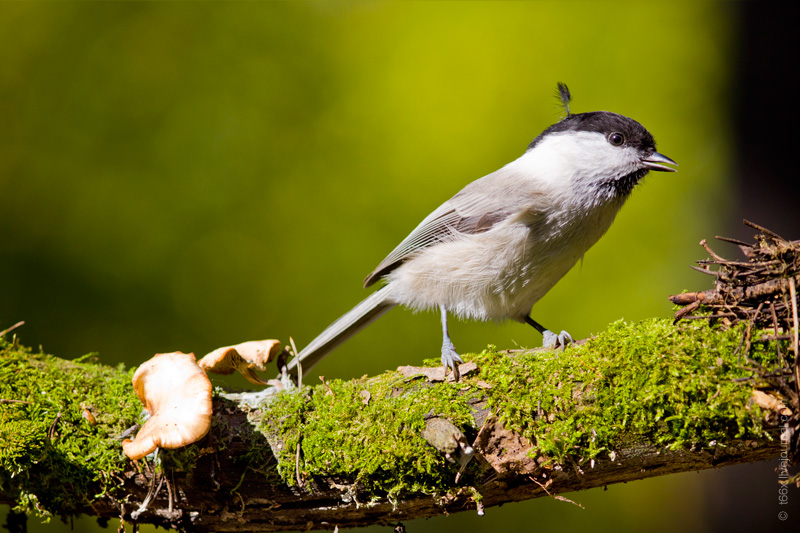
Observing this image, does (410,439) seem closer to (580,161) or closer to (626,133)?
(580,161)

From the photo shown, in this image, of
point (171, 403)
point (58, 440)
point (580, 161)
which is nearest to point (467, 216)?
point (580, 161)

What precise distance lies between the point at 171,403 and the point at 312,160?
352 centimetres

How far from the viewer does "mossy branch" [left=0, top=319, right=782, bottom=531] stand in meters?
1.75

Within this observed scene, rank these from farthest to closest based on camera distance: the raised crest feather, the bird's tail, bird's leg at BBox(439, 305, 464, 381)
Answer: the raised crest feather, the bird's tail, bird's leg at BBox(439, 305, 464, 381)

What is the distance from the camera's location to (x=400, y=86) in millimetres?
5125

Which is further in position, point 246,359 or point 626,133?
point 626,133

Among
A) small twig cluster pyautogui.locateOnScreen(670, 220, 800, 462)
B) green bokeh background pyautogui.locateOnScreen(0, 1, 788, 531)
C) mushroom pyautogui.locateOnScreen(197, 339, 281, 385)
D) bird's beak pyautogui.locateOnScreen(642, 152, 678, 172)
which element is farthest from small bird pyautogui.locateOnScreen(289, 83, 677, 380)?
green bokeh background pyautogui.locateOnScreen(0, 1, 788, 531)

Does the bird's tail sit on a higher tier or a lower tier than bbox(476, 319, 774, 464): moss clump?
higher

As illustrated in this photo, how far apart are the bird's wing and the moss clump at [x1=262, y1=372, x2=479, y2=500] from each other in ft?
3.55

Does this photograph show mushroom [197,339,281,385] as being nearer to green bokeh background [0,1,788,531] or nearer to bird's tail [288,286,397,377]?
bird's tail [288,286,397,377]

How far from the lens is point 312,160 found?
5125 mm

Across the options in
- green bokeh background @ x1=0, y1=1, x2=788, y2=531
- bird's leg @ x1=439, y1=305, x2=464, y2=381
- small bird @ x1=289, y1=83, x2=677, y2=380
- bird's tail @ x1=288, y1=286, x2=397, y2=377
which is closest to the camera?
bird's leg @ x1=439, y1=305, x2=464, y2=381

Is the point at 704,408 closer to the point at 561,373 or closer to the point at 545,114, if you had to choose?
the point at 561,373

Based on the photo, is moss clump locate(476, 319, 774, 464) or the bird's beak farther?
the bird's beak
